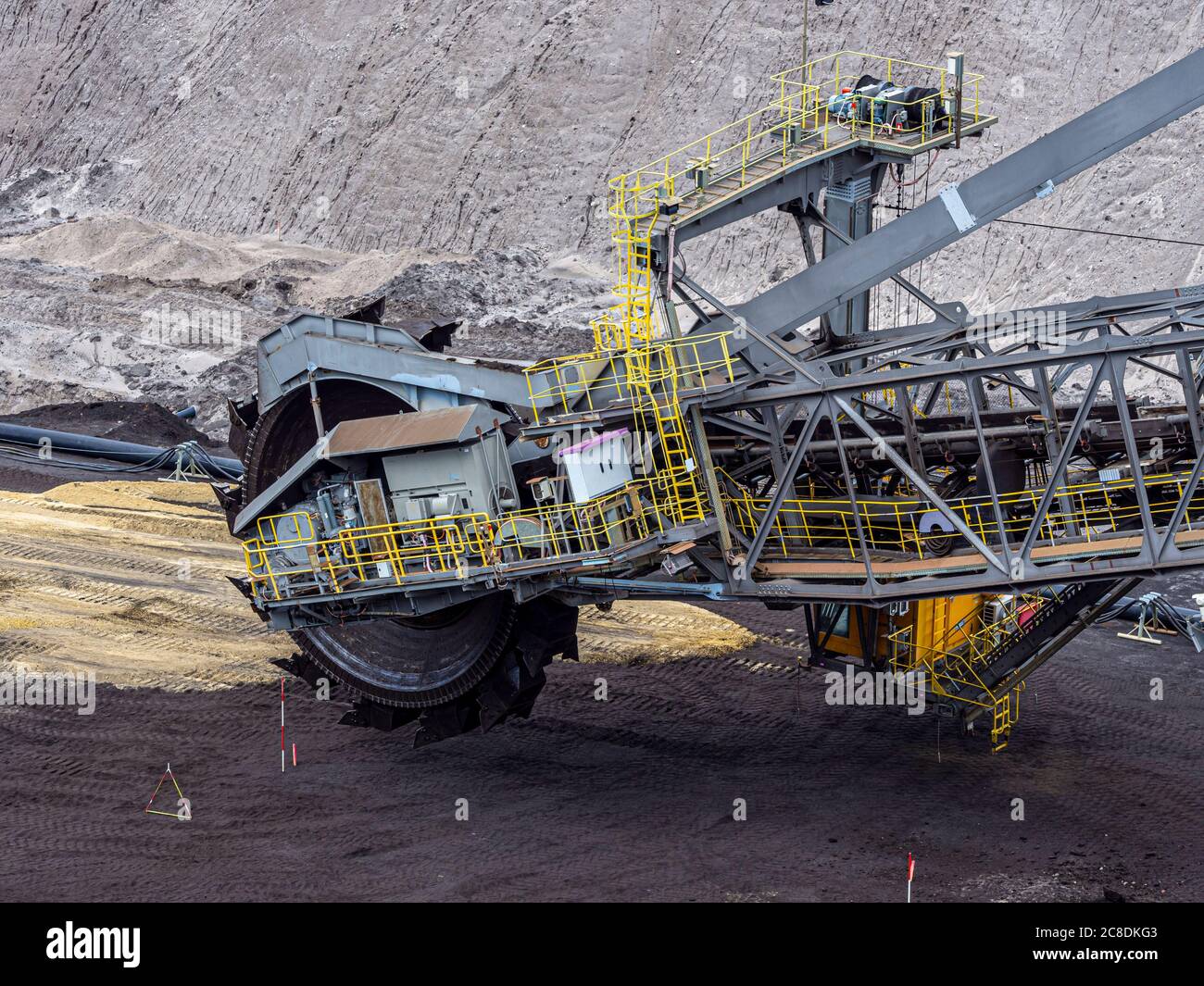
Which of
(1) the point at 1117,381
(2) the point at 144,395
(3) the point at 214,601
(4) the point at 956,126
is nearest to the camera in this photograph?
(1) the point at 1117,381

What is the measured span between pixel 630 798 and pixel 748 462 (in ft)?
14.1

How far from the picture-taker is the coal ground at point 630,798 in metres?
16.3

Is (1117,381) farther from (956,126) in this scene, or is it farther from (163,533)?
(163,533)

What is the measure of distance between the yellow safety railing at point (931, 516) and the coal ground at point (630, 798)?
3148mm

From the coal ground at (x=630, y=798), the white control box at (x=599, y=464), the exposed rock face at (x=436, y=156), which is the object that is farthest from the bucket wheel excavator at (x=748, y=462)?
the exposed rock face at (x=436, y=156)

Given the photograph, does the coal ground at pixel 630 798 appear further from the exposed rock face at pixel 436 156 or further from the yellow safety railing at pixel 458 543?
the exposed rock face at pixel 436 156

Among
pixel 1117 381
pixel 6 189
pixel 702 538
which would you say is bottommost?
pixel 702 538

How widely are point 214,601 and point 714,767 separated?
30.0ft

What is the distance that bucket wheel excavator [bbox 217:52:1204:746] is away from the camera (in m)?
15.8

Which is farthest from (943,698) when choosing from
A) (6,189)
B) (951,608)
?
(6,189)

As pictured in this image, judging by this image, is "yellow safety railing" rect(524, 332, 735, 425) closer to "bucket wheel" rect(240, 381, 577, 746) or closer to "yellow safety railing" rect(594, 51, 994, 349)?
"yellow safety railing" rect(594, 51, 994, 349)

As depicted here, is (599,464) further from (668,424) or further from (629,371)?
(629,371)

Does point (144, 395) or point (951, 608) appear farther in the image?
point (144, 395)

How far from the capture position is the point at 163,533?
27188mm
